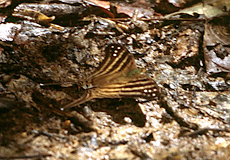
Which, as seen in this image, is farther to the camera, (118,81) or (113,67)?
(113,67)

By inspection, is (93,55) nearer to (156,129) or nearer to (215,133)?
(156,129)

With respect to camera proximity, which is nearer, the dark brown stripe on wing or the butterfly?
the butterfly

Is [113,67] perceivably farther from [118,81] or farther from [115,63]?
[118,81]

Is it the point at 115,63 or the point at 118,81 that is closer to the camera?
the point at 118,81

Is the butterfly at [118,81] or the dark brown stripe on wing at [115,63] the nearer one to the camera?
the butterfly at [118,81]

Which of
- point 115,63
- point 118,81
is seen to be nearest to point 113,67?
point 115,63

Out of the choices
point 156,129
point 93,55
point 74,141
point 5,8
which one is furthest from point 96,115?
point 5,8

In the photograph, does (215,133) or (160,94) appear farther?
(160,94)

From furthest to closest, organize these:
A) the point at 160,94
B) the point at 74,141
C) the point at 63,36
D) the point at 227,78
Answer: the point at 63,36 → the point at 227,78 → the point at 160,94 → the point at 74,141
